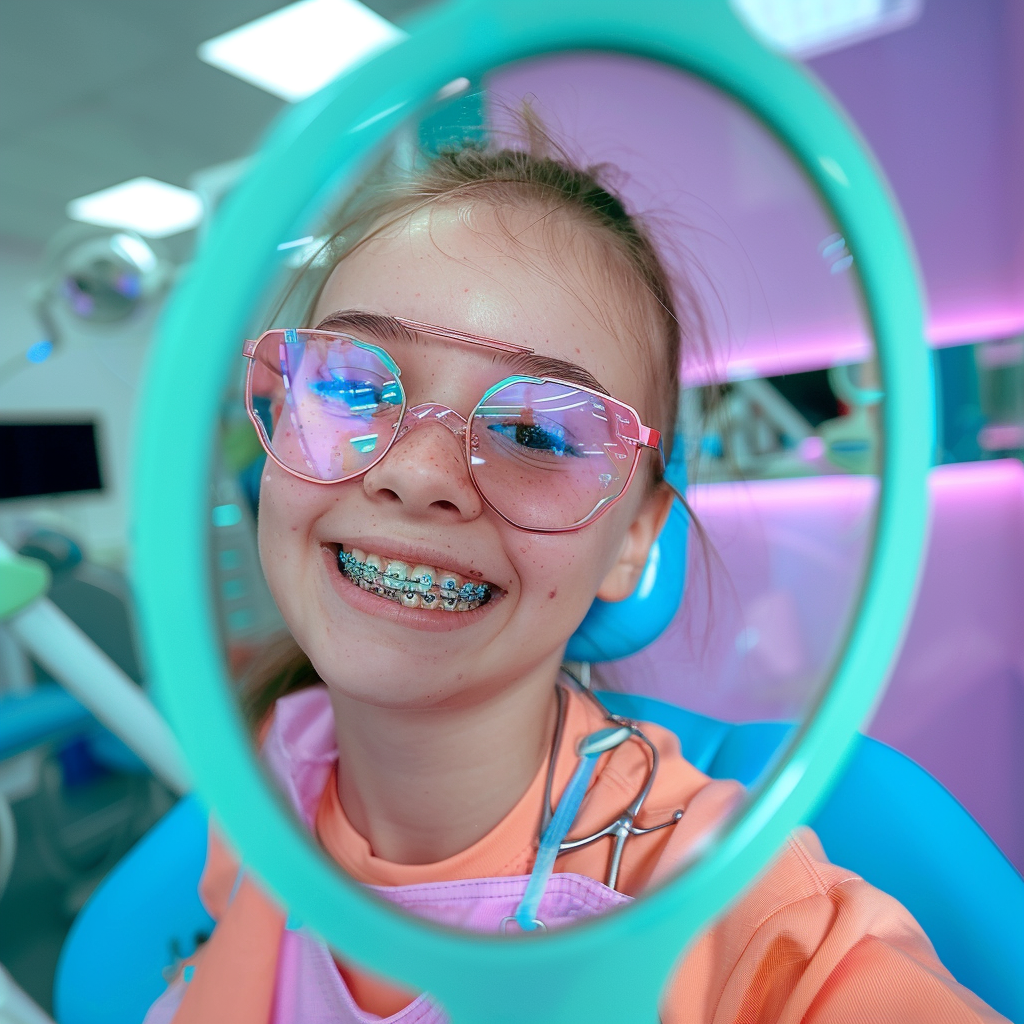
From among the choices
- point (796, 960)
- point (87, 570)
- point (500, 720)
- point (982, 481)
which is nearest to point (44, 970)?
point (87, 570)

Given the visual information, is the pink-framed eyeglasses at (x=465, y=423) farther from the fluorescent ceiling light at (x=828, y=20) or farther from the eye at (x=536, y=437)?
the fluorescent ceiling light at (x=828, y=20)

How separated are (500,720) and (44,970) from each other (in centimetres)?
147

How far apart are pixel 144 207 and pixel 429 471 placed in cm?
401

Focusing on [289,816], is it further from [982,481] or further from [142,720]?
[982,481]

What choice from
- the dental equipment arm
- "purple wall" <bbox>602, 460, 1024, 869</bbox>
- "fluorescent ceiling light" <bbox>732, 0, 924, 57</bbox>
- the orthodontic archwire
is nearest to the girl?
the orthodontic archwire

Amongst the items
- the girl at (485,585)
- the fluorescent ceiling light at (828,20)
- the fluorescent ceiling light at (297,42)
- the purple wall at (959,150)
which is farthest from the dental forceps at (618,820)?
the fluorescent ceiling light at (297,42)

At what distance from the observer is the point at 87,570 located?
2129 millimetres

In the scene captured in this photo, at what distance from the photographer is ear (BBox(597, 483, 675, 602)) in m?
0.56

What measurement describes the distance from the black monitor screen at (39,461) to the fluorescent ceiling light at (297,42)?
5.40 feet

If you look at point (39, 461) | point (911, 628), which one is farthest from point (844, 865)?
point (39, 461)

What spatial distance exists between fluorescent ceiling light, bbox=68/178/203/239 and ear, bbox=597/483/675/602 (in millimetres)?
3427

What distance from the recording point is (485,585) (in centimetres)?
44

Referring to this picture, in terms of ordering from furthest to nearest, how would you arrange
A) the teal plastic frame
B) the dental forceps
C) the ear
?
the ear < the dental forceps < the teal plastic frame

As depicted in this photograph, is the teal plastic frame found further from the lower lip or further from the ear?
the ear
